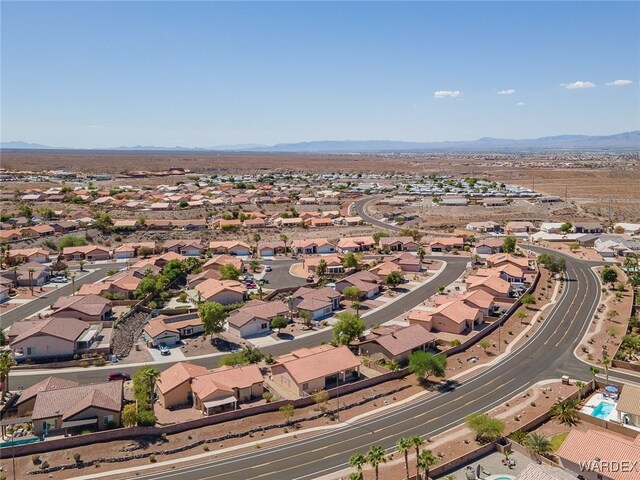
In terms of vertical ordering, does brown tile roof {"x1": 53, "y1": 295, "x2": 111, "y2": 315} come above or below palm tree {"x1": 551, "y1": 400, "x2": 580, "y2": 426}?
above

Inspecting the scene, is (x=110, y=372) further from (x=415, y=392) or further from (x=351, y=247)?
(x=351, y=247)

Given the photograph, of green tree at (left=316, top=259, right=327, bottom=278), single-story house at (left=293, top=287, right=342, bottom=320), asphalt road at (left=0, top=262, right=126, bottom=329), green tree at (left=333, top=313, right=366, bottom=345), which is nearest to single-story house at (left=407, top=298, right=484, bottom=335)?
green tree at (left=333, top=313, right=366, bottom=345)

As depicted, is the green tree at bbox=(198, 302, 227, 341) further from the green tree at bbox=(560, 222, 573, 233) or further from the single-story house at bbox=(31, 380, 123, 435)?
the green tree at bbox=(560, 222, 573, 233)

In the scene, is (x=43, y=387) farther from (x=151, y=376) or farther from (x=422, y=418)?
(x=422, y=418)

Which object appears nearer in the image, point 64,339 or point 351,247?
point 64,339

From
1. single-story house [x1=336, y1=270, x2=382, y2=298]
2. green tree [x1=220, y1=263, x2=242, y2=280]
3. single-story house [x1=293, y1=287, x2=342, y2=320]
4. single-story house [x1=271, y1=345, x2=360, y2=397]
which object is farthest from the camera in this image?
green tree [x1=220, y1=263, x2=242, y2=280]

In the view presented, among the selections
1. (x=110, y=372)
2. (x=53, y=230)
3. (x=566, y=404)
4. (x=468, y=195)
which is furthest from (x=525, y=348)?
(x=468, y=195)

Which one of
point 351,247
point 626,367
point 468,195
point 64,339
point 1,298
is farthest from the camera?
point 468,195

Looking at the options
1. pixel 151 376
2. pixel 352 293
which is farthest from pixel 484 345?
pixel 151 376
